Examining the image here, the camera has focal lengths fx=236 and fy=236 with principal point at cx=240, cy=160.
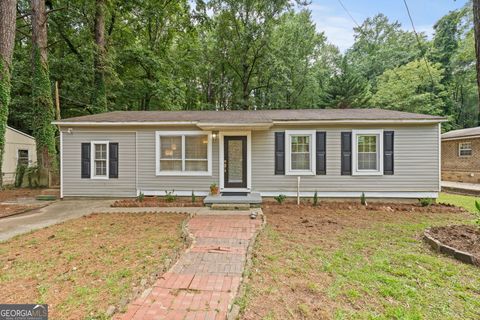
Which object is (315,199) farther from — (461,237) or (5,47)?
(5,47)

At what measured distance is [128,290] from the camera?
9.26 ft

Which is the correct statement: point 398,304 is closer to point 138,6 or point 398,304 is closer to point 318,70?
point 138,6

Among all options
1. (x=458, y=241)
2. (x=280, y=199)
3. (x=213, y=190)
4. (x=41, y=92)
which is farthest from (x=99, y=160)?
(x=458, y=241)

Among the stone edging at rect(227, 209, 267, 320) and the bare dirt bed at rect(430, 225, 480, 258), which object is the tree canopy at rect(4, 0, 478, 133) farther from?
the stone edging at rect(227, 209, 267, 320)

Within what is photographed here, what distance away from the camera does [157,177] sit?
8.93m

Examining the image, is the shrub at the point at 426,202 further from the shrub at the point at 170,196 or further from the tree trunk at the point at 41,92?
the tree trunk at the point at 41,92

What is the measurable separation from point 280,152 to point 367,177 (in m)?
3.24

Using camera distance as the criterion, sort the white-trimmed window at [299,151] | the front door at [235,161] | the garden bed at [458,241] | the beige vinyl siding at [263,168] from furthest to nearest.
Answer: the front door at [235,161] → the white-trimmed window at [299,151] → the beige vinyl siding at [263,168] → the garden bed at [458,241]

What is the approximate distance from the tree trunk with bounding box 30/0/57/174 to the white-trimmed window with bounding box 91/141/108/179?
408cm

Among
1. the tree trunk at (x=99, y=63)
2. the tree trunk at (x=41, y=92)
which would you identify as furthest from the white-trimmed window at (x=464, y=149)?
the tree trunk at (x=41, y=92)

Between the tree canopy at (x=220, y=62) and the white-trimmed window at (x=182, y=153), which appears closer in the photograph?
the white-trimmed window at (x=182, y=153)

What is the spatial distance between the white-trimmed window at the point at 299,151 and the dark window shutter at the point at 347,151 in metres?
1.11

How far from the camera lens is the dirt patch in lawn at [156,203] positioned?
799 cm

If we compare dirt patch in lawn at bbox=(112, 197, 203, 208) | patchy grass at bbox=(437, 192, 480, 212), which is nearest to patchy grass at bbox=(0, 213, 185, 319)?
dirt patch in lawn at bbox=(112, 197, 203, 208)
